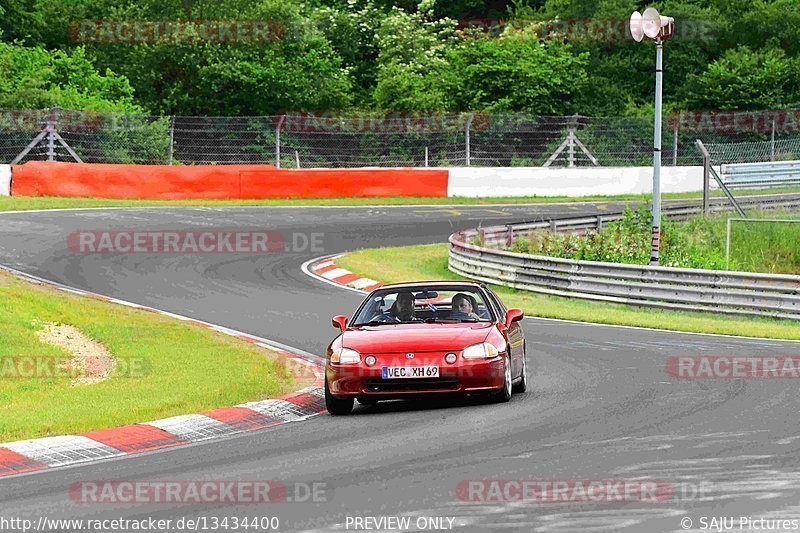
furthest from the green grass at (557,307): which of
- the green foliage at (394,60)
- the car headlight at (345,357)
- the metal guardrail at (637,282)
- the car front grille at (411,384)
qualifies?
the green foliage at (394,60)

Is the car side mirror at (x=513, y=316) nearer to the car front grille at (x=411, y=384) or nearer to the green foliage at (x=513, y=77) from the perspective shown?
the car front grille at (x=411, y=384)

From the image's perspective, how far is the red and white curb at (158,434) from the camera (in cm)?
1012

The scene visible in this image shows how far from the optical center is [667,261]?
27.7 meters

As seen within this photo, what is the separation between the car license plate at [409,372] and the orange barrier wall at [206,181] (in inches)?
1057

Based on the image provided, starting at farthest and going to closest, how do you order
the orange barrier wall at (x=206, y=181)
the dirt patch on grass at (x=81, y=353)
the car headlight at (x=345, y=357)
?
the orange barrier wall at (x=206, y=181) → the dirt patch on grass at (x=81, y=353) → the car headlight at (x=345, y=357)

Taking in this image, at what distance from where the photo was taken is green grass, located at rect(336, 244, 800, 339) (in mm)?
20859

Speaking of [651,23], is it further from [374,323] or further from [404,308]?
[374,323]

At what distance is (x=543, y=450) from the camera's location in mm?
9898

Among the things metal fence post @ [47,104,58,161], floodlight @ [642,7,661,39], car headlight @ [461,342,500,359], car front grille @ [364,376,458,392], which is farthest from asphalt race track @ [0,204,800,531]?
metal fence post @ [47,104,58,161]

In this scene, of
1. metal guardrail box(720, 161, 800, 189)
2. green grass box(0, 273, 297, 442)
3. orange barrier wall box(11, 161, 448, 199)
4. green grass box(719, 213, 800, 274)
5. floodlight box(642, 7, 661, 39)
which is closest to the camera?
green grass box(0, 273, 297, 442)

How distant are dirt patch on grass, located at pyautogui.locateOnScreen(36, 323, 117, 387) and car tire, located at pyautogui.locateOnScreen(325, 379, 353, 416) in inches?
117

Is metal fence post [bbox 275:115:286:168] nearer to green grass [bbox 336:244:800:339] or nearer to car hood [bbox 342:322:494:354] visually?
green grass [bbox 336:244:800:339]

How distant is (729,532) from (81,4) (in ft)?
179

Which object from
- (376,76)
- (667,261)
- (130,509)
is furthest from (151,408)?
(376,76)
